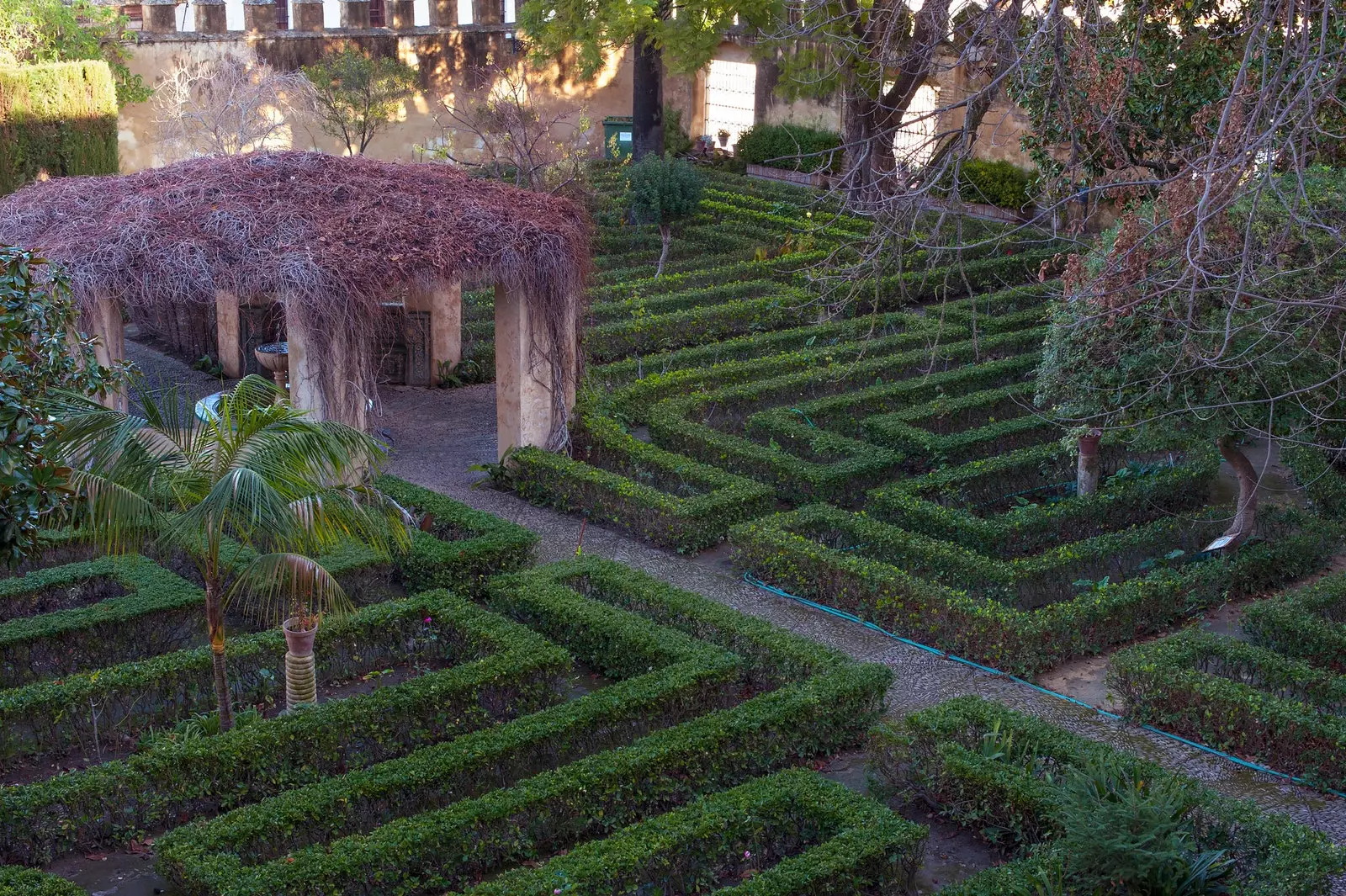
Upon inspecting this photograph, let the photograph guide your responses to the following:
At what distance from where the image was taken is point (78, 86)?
1989 cm

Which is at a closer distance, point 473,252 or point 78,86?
point 473,252

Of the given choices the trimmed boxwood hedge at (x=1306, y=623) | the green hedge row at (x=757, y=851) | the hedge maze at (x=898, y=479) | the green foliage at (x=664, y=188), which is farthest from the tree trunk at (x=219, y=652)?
the green foliage at (x=664, y=188)

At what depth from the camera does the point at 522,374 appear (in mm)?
12969

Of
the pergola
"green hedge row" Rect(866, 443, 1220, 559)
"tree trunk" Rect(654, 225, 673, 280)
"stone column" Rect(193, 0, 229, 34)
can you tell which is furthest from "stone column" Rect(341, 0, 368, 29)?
"green hedge row" Rect(866, 443, 1220, 559)

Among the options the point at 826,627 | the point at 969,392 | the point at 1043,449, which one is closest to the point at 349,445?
the point at 826,627

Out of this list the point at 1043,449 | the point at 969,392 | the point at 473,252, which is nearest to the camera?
the point at 473,252

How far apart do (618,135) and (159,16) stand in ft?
30.5

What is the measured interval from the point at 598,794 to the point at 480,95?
21.3 meters

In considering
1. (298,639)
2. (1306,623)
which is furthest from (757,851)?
(1306,623)

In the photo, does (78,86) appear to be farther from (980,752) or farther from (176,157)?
(980,752)

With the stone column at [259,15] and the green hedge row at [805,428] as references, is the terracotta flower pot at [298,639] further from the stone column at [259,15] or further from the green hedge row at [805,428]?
the stone column at [259,15]

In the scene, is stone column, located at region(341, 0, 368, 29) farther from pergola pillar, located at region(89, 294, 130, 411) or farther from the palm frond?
the palm frond

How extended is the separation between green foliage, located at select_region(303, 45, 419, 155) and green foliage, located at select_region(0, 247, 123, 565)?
16.9 metres

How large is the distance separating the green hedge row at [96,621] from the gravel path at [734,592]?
3058 mm
